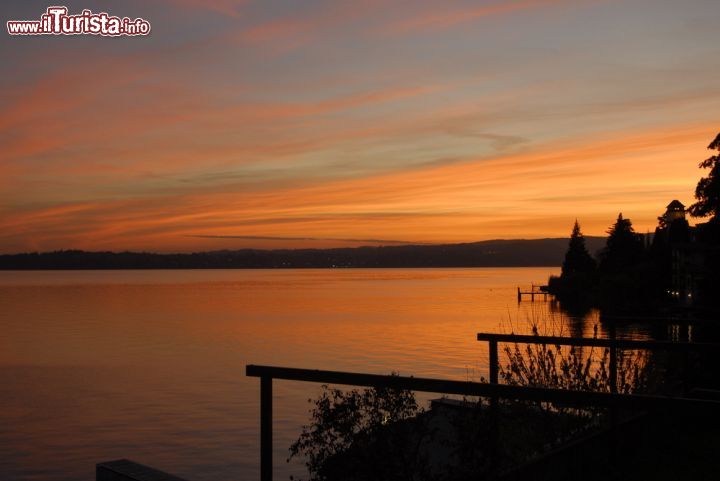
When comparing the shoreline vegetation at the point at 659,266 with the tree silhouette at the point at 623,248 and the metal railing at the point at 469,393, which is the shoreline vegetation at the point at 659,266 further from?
the metal railing at the point at 469,393

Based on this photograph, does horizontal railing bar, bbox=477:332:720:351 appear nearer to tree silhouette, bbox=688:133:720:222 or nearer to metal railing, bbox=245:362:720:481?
metal railing, bbox=245:362:720:481

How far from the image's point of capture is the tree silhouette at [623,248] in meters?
95.3

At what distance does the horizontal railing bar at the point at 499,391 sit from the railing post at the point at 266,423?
0.11 m

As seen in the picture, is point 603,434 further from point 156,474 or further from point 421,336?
point 421,336

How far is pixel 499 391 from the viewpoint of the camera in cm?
394

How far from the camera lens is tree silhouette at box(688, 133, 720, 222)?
33.1 meters

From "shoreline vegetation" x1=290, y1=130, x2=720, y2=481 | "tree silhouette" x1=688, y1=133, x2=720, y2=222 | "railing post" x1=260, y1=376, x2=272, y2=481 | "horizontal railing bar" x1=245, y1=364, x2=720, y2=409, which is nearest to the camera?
"horizontal railing bar" x1=245, y1=364, x2=720, y2=409

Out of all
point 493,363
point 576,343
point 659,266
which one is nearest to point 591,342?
point 576,343

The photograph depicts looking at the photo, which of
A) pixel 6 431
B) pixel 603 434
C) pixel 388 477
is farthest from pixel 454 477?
pixel 6 431

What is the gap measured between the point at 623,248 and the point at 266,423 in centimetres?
9797

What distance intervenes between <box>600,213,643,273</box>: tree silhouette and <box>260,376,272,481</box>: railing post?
9437cm

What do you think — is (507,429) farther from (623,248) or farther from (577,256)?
(577,256)

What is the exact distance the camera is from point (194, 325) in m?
62.2

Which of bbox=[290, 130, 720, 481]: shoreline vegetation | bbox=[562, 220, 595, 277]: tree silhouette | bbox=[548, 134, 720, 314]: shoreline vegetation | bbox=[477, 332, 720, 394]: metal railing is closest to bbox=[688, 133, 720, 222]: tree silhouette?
bbox=[548, 134, 720, 314]: shoreline vegetation
